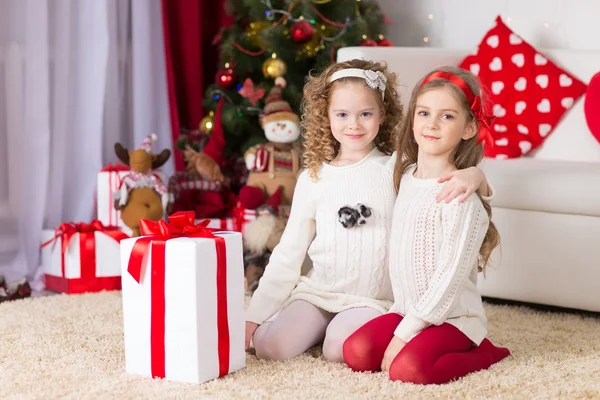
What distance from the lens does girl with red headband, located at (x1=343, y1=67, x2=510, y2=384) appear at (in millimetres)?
1623

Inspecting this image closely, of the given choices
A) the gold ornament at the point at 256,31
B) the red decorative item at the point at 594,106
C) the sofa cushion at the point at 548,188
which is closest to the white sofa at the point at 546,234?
the sofa cushion at the point at 548,188

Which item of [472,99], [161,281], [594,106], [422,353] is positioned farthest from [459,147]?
[594,106]

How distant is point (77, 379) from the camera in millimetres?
1605

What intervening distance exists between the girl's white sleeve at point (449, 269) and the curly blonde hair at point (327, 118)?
13.3 inches

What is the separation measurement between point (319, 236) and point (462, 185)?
0.38 metres

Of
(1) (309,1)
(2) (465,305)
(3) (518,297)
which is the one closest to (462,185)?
(2) (465,305)

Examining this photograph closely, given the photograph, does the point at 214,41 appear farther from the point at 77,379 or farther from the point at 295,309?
the point at 77,379

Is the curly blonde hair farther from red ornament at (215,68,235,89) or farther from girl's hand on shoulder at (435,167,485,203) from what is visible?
red ornament at (215,68,235,89)

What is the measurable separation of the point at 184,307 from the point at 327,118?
24.4 inches

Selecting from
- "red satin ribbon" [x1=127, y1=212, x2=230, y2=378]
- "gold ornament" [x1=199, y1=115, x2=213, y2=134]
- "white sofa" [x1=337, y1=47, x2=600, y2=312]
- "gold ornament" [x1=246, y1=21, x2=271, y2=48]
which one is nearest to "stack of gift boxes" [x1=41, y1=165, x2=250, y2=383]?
"red satin ribbon" [x1=127, y1=212, x2=230, y2=378]

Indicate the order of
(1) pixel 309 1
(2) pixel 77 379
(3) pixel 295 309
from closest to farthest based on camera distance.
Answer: (2) pixel 77 379 < (3) pixel 295 309 < (1) pixel 309 1

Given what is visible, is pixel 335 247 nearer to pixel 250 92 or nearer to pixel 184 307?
pixel 184 307

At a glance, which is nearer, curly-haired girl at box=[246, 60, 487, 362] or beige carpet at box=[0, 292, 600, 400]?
beige carpet at box=[0, 292, 600, 400]

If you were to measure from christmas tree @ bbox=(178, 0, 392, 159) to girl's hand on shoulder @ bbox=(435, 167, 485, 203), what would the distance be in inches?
54.5
